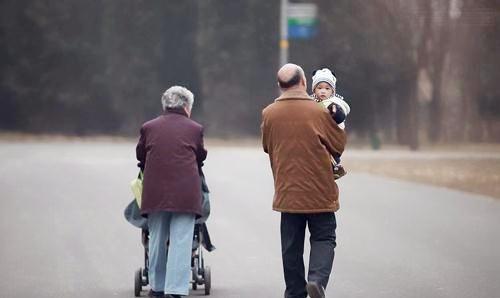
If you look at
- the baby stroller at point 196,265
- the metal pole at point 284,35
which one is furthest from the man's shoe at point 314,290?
the metal pole at point 284,35

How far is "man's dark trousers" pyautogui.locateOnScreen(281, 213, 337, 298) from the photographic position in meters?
8.61

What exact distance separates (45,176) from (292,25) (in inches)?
546

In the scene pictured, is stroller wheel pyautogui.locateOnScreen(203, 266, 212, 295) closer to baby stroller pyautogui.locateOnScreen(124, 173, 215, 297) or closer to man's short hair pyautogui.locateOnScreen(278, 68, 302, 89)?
baby stroller pyautogui.locateOnScreen(124, 173, 215, 297)

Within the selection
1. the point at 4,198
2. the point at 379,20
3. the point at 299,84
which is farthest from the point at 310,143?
the point at 379,20

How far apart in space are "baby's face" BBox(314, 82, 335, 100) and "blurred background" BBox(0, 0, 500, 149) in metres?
35.0

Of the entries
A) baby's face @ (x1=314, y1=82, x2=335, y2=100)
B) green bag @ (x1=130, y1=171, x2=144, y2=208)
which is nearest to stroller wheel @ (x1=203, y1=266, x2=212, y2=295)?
green bag @ (x1=130, y1=171, x2=144, y2=208)

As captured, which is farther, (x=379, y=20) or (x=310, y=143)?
(x=379, y=20)

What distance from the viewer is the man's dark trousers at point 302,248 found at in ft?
28.2

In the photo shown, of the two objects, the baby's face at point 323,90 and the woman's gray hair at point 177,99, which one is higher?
the baby's face at point 323,90

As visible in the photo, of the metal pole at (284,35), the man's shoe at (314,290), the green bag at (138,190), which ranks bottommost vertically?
the man's shoe at (314,290)

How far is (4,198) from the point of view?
19000 millimetres

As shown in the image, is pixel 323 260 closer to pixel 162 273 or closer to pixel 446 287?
pixel 162 273

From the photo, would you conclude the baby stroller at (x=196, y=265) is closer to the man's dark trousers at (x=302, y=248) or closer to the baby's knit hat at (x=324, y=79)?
the man's dark trousers at (x=302, y=248)

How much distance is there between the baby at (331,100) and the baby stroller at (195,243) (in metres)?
1.09
